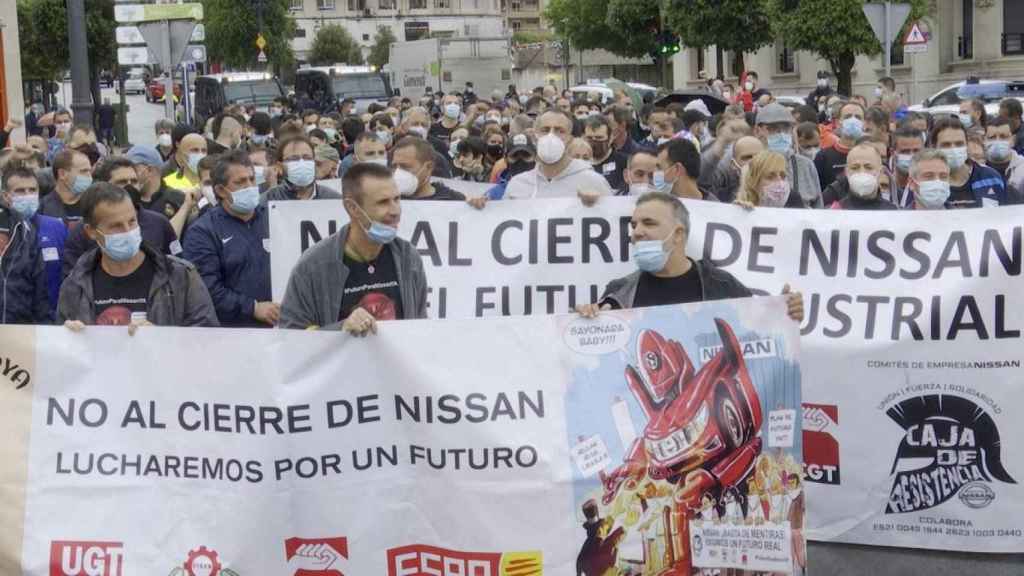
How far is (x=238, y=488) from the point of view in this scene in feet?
17.0

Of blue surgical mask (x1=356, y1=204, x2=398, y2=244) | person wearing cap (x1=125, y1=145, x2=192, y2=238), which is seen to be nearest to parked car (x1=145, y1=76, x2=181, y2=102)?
person wearing cap (x1=125, y1=145, x2=192, y2=238)

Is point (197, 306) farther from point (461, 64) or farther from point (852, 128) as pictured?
point (461, 64)

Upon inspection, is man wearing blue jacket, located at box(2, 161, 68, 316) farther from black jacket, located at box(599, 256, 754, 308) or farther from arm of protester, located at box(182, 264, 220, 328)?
black jacket, located at box(599, 256, 754, 308)

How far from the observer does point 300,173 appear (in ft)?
27.5

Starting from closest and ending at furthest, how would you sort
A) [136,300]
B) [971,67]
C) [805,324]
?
[136,300]
[805,324]
[971,67]

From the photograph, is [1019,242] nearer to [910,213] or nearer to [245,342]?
[910,213]

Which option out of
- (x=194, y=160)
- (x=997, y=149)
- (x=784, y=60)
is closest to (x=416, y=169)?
(x=194, y=160)

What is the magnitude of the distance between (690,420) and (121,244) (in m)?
2.42

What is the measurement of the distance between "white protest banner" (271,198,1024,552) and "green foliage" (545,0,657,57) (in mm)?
56461

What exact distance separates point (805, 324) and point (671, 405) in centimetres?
143

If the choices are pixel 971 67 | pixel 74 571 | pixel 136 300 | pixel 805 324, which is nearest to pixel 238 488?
pixel 74 571

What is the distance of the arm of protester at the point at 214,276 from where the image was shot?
287 inches

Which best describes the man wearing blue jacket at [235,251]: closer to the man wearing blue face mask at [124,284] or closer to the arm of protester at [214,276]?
the arm of protester at [214,276]

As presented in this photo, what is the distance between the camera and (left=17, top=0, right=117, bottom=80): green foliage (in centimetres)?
3997
